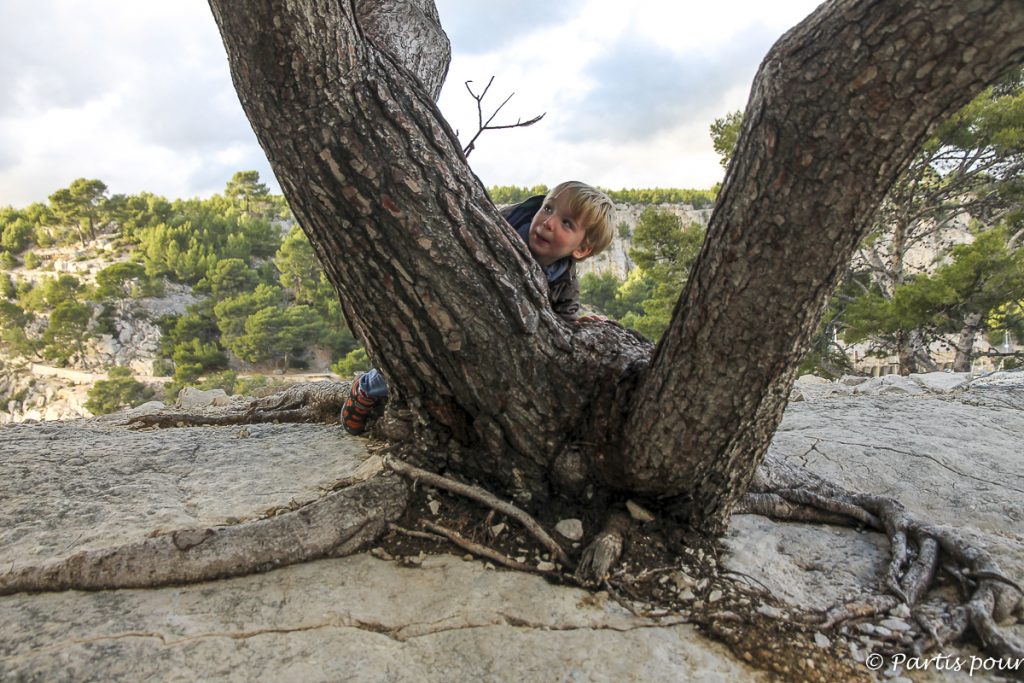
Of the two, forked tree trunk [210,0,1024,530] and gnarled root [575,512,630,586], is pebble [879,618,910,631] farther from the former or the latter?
gnarled root [575,512,630,586]

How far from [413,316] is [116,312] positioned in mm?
40125

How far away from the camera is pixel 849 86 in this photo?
1041 millimetres

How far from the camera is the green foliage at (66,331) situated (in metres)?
32.0

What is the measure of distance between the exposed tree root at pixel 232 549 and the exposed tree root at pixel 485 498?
0.08 meters

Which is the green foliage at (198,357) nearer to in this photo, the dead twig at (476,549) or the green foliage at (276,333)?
the green foliage at (276,333)

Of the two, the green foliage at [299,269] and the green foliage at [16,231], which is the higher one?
the green foliage at [16,231]

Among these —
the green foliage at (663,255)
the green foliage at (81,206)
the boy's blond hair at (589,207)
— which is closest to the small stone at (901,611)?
the boy's blond hair at (589,207)

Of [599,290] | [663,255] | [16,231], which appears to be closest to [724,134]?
[663,255]

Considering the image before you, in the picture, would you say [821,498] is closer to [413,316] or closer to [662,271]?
[413,316]

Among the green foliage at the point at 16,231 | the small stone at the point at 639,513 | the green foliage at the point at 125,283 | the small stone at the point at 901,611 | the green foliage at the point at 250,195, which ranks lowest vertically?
the small stone at the point at 901,611

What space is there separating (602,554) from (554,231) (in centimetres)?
111

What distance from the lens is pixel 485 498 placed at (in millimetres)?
1837

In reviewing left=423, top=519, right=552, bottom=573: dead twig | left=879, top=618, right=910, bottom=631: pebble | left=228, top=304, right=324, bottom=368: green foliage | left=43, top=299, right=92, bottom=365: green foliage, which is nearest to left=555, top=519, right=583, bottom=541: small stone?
left=423, top=519, right=552, bottom=573: dead twig

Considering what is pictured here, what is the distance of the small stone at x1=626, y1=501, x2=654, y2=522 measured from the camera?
180 cm
